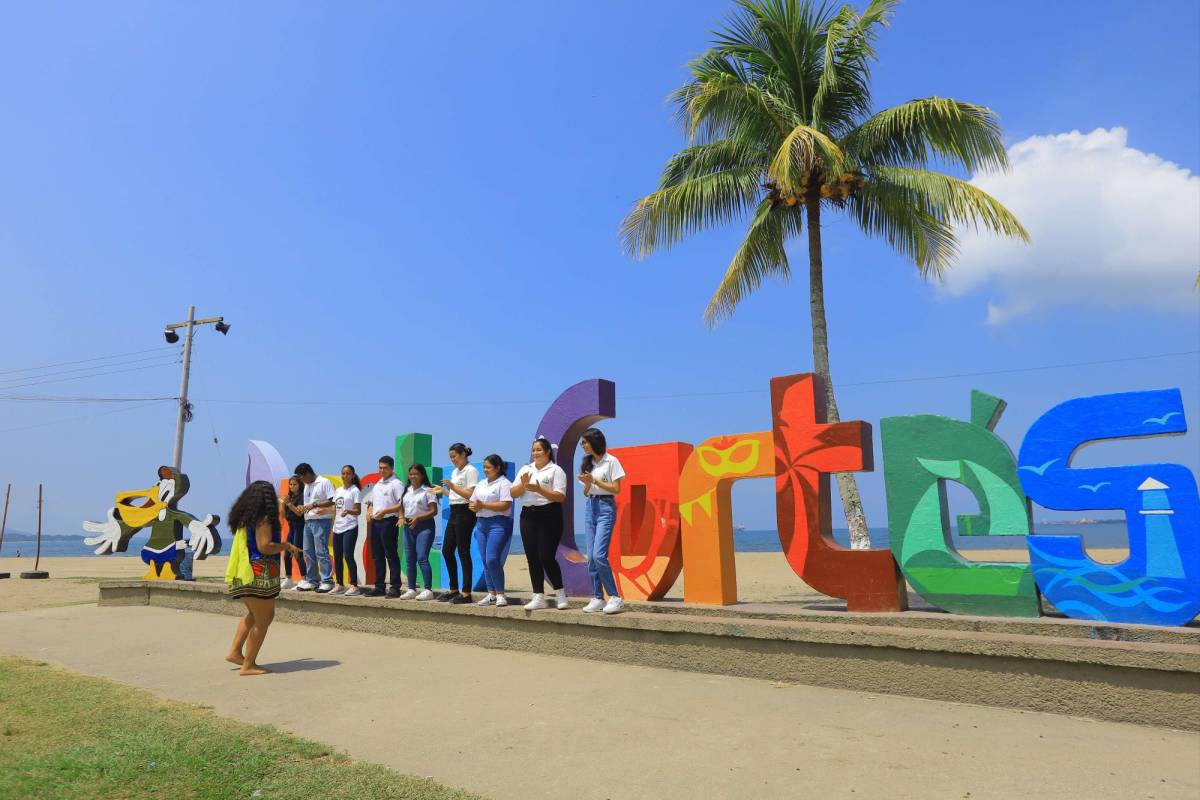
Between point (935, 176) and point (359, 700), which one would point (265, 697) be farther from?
point (935, 176)

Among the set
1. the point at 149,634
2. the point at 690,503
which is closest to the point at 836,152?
the point at 690,503

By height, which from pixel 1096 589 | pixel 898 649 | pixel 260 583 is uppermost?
pixel 260 583

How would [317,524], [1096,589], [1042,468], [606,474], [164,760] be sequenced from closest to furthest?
[164,760]
[1096,589]
[1042,468]
[606,474]
[317,524]

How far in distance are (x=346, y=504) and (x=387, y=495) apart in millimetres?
790

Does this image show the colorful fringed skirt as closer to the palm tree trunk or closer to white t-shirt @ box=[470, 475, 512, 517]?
white t-shirt @ box=[470, 475, 512, 517]

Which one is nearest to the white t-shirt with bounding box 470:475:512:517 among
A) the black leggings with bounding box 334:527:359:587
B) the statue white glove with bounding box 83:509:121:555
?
the black leggings with bounding box 334:527:359:587

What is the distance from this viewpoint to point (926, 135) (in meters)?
12.3


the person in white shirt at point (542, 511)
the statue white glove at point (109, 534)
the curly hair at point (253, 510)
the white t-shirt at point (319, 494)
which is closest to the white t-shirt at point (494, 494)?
the person in white shirt at point (542, 511)

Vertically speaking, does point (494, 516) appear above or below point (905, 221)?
below

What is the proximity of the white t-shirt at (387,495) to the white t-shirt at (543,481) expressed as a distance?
98.5 inches

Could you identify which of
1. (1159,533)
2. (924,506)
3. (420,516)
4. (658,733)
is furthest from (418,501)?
(1159,533)

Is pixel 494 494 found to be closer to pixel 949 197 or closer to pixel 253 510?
pixel 253 510

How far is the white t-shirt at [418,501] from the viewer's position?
9.22 meters

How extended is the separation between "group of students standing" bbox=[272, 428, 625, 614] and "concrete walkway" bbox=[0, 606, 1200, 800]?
0.94 meters
